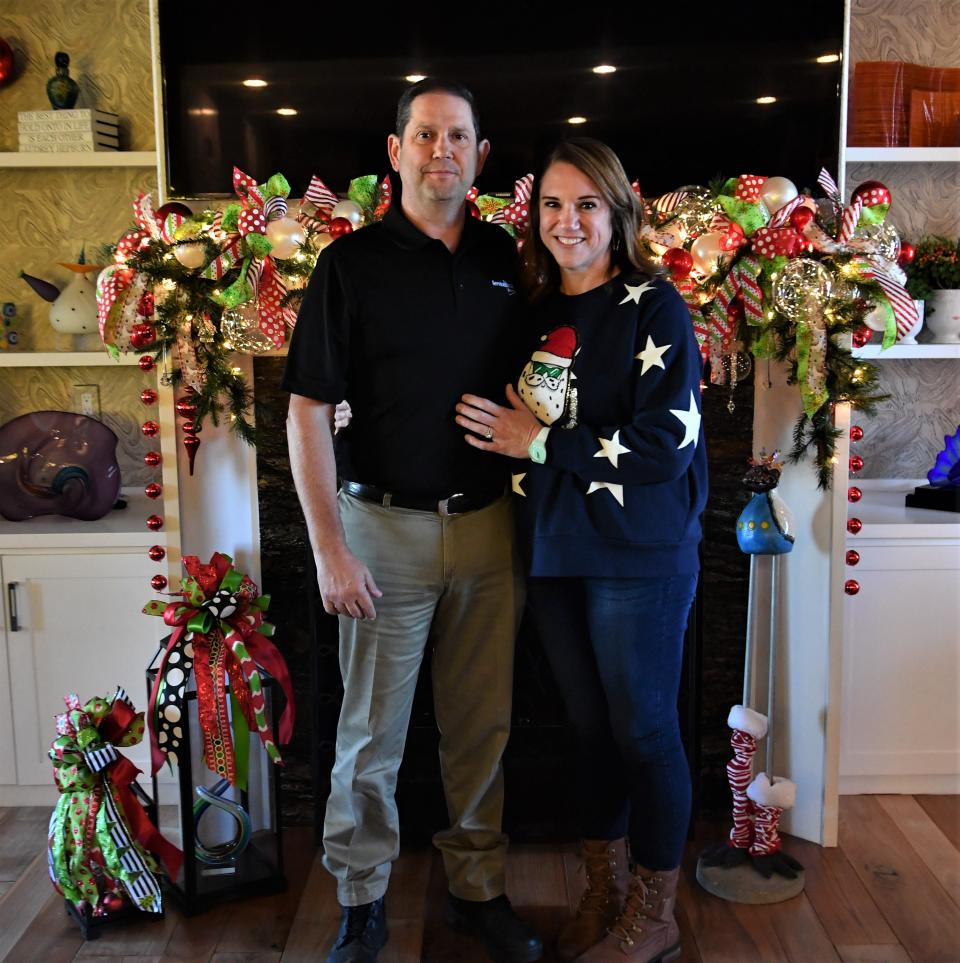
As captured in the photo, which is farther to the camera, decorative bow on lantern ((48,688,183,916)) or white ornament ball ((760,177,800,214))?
white ornament ball ((760,177,800,214))

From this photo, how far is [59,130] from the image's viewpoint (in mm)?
2785

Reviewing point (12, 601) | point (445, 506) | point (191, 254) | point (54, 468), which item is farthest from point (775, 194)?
point (12, 601)

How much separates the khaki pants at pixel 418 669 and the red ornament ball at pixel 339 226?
1.87 feet

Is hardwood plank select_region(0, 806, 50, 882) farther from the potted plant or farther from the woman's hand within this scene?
the potted plant

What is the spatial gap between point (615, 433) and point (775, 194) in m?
0.79

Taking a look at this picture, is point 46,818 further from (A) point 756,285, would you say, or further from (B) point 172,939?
(A) point 756,285

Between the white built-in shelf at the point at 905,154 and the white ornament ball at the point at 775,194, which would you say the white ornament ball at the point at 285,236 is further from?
the white built-in shelf at the point at 905,154

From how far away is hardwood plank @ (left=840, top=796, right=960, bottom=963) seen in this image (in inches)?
76.4

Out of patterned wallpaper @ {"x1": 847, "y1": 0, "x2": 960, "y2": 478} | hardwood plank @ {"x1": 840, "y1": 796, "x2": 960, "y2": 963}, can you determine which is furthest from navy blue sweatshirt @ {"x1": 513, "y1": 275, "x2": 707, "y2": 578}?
patterned wallpaper @ {"x1": 847, "y1": 0, "x2": 960, "y2": 478}

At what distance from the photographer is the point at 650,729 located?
5.82ft

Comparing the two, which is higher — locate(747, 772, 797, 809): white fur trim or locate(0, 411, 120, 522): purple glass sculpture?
locate(0, 411, 120, 522): purple glass sculpture

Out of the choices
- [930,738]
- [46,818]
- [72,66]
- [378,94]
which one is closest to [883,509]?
[930,738]

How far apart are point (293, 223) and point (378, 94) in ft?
1.95

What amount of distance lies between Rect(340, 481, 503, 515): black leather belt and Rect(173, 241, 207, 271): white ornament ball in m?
0.61
